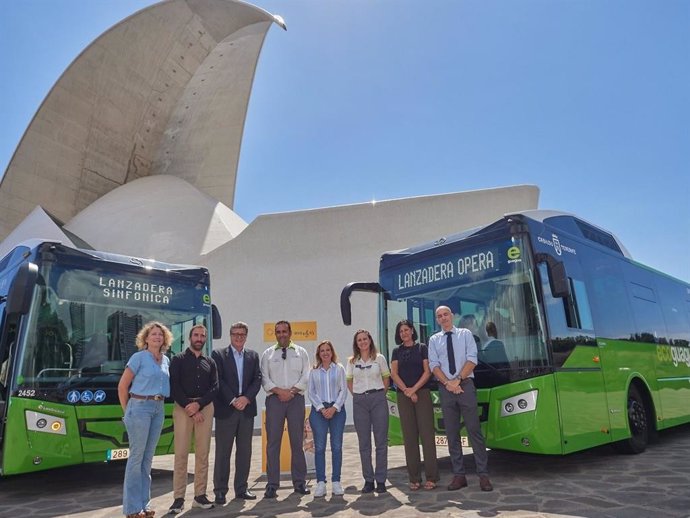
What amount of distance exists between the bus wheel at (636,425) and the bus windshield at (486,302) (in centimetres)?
211

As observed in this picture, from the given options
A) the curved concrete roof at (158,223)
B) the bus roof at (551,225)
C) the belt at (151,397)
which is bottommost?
the belt at (151,397)

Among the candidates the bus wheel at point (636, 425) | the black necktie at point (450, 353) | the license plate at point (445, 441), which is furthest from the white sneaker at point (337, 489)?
the bus wheel at point (636, 425)

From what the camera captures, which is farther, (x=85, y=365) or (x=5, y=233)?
(x=5, y=233)

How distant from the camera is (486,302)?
16.6 ft

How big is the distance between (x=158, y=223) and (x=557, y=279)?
17.6 meters

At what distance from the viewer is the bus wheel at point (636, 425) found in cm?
586

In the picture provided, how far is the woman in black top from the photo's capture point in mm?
4598

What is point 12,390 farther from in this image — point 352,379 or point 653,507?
point 653,507

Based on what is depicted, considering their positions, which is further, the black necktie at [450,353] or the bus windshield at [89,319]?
the bus windshield at [89,319]

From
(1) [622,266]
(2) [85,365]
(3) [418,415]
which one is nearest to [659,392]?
(1) [622,266]

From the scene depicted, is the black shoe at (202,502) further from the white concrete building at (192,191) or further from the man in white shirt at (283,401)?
the white concrete building at (192,191)

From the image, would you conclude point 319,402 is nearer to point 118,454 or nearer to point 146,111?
point 118,454

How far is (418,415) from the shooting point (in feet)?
15.2

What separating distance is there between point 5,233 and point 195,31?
1290cm
